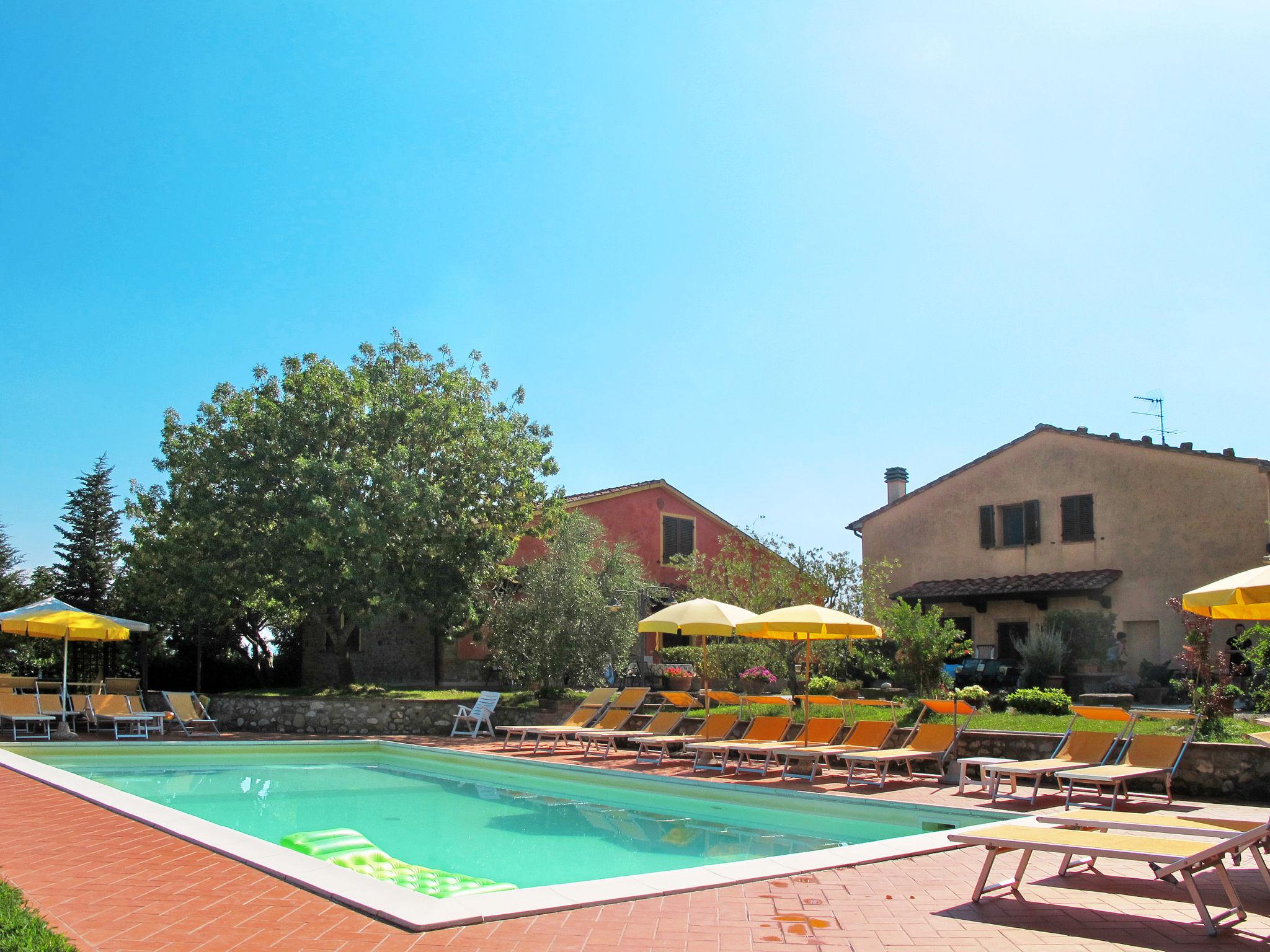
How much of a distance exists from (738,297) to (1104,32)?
6575 mm

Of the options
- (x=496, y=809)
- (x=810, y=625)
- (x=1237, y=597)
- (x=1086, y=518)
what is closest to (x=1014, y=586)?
(x=1086, y=518)

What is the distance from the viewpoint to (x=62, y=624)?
17.0 m

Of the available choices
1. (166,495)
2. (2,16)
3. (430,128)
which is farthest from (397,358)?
(2,16)

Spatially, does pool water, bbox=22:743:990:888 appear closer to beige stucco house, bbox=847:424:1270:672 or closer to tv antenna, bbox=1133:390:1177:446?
beige stucco house, bbox=847:424:1270:672

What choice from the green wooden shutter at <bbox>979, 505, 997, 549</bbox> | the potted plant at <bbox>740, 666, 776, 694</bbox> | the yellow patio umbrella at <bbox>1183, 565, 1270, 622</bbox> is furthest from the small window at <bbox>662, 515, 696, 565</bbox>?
the yellow patio umbrella at <bbox>1183, 565, 1270, 622</bbox>

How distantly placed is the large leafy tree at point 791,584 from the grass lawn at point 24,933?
15.0 metres

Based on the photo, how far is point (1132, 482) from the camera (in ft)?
79.4

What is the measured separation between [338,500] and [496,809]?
8972 mm

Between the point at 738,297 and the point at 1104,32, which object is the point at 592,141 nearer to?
the point at 738,297

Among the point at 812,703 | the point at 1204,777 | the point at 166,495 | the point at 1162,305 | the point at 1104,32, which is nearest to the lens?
the point at 1204,777

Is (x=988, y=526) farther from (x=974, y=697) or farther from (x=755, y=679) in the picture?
(x=974, y=697)

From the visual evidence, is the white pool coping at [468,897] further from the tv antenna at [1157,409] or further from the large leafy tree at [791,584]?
the tv antenna at [1157,409]

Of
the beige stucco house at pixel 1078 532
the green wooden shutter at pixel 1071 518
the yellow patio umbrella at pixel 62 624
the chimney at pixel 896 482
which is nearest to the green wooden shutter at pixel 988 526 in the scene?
the beige stucco house at pixel 1078 532

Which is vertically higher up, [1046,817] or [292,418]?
[292,418]
